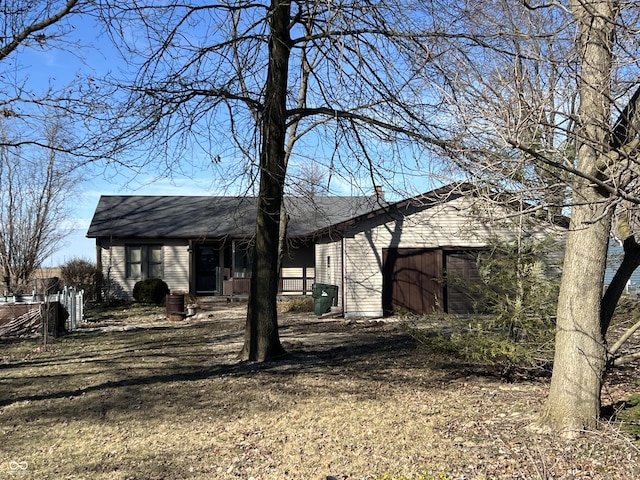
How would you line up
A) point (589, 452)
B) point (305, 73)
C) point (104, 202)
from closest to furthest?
1. point (589, 452)
2. point (305, 73)
3. point (104, 202)

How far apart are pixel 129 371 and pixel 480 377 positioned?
601 cm

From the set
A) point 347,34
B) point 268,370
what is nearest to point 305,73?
point 347,34

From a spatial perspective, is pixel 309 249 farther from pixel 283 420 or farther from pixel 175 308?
pixel 283 420

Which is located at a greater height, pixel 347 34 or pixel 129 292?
pixel 347 34

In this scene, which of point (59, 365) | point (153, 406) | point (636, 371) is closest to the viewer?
point (153, 406)

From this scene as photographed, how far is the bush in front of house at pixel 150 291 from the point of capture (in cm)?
2472

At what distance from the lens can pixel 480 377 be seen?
31.8 feet

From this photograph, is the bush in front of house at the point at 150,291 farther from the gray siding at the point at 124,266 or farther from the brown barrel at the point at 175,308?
the brown barrel at the point at 175,308

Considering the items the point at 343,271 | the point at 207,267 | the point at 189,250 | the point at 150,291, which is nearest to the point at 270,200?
the point at 343,271

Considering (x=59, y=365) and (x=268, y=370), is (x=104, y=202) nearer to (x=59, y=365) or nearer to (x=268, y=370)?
(x=59, y=365)

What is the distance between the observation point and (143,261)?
27.0 meters

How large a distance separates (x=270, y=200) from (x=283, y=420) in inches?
190

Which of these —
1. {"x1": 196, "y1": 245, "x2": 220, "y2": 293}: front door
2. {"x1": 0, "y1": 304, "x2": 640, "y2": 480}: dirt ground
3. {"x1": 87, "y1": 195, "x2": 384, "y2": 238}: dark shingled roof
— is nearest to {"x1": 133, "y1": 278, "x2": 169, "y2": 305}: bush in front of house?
{"x1": 87, "y1": 195, "x2": 384, "y2": 238}: dark shingled roof

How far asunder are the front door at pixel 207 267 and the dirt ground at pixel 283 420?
15626mm
